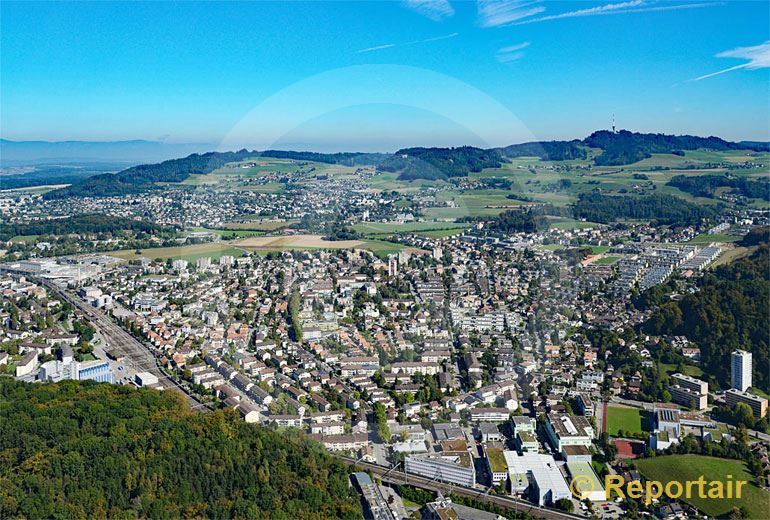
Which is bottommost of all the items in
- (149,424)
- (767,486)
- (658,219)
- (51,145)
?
(767,486)

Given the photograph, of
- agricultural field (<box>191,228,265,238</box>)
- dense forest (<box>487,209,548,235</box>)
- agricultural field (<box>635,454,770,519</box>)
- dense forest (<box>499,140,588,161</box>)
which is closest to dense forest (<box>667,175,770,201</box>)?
dense forest (<box>499,140,588,161</box>)

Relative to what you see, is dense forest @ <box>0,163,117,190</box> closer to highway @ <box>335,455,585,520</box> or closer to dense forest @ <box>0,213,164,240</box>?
dense forest @ <box>0,213,164,240</box>

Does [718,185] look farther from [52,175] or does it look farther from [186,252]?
[52,175]

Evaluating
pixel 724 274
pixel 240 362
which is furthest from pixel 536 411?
pixel 724 274

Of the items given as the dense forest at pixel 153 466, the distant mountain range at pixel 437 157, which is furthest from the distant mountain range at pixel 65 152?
the dense forest at pixel 153 466

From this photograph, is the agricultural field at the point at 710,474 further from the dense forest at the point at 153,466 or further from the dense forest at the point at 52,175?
the dense forest at the point at 52,175

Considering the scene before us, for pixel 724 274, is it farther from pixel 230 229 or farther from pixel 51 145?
pixel 51 145
